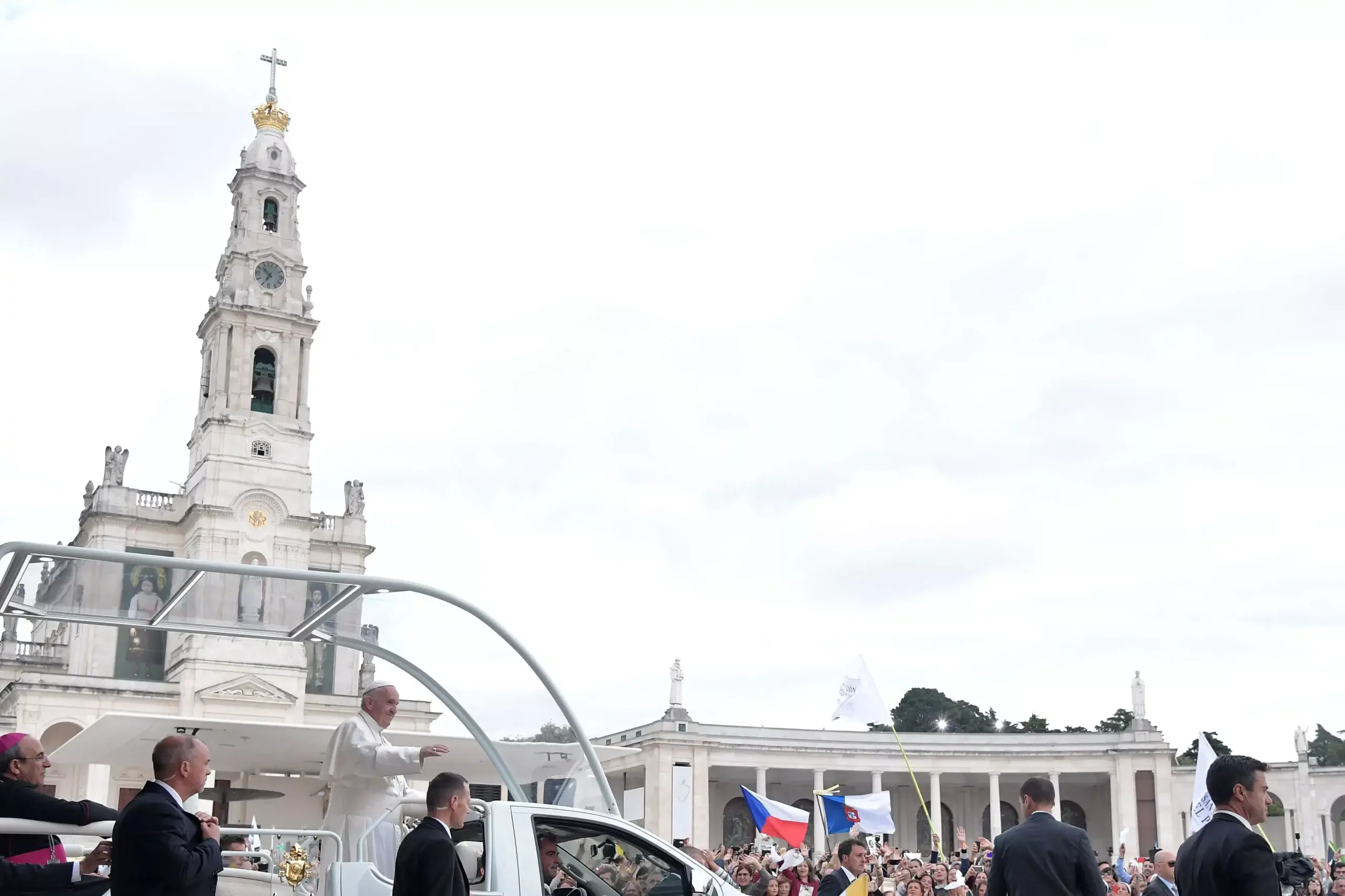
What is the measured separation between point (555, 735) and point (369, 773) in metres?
3.15

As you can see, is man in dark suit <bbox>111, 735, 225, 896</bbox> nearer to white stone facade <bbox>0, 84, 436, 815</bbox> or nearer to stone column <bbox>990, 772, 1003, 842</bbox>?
white stone facade <bbox>0, 84, 436, 815</bbox>

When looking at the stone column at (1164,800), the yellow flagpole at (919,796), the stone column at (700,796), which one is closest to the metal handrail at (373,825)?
the yellow flagpole at (919,796)

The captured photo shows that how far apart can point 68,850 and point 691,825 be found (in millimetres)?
56287

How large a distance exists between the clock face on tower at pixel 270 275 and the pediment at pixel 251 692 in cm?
1727

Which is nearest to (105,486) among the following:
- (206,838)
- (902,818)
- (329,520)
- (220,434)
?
(220,434)

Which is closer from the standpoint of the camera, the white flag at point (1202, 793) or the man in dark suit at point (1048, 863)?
the man in dark suit at point (1048, 863)

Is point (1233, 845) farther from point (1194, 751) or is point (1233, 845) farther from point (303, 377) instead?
point (1194, 751)

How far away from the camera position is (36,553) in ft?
28.7

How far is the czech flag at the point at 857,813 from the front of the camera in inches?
1287

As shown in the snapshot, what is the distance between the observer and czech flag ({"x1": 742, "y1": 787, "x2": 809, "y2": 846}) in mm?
30438

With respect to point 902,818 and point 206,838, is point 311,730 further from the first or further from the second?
point 902,818

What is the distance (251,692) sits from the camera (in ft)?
Answer: 162

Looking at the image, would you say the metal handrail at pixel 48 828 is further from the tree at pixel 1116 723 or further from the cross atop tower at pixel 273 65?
the tree at pixel 1116 723

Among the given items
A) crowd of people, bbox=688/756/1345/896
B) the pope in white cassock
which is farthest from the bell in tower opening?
the pope in white cassock
